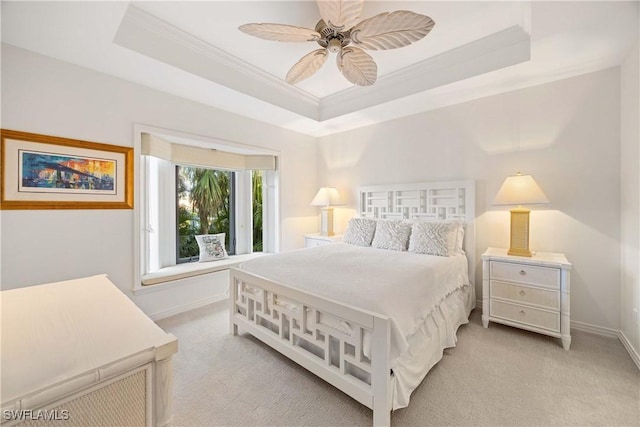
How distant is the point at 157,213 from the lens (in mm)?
3184

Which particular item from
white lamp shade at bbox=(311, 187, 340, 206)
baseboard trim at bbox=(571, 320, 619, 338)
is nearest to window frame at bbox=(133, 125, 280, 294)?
white lamp shade at bbox=(311, 187, 340, 206)

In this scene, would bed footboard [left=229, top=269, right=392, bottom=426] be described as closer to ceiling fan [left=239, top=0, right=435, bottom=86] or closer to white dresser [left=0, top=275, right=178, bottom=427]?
white dresser [left=0, top=275, right=178, bottom=427]

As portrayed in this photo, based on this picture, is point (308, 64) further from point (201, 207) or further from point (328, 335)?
point (201, 207)

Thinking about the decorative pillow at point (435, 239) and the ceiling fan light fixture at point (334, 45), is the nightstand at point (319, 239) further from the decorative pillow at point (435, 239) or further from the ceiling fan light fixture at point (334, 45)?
the ceiling fan light fixture at point (334, 45)

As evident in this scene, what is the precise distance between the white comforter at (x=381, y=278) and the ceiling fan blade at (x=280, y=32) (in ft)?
5.52

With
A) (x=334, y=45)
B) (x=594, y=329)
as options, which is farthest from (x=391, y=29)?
(x=594, y=329)

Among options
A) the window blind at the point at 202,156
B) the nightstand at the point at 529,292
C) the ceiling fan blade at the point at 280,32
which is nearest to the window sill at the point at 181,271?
the window blind at the point at 202,156

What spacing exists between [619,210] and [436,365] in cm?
213

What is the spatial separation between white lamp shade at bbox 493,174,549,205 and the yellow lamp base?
7.4 inches

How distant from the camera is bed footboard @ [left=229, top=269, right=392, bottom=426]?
1385 mm

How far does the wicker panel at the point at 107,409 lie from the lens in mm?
582

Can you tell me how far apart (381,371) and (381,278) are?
0.59 m

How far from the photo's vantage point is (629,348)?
6.77ft

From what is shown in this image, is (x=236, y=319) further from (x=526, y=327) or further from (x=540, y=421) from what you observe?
(x=526, y=327)
